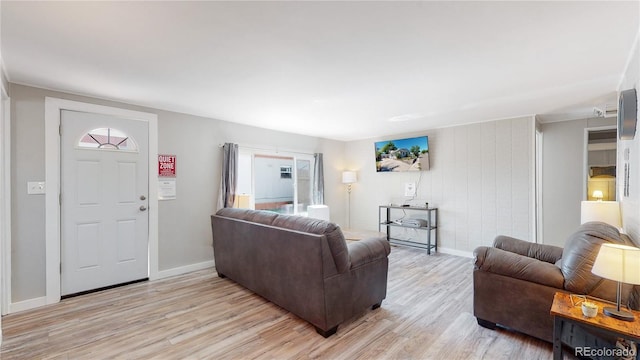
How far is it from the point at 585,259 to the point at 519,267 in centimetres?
A: 41

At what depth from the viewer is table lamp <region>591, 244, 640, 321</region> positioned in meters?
1.38

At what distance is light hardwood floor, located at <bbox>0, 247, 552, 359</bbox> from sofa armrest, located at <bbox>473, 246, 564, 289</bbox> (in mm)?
531

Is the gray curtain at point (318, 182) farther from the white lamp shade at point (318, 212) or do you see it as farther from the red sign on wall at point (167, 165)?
the red sign on wall at point (167, 165)

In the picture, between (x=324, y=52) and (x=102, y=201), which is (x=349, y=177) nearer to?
(x=324, y=52)

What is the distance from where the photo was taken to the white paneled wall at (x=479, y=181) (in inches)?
159

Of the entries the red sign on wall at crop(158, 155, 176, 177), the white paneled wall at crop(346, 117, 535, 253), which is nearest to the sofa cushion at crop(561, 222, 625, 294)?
the white paneled wall at crop(346, 117, 535, 253)

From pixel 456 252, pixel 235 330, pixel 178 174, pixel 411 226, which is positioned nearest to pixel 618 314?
pixel 235 330

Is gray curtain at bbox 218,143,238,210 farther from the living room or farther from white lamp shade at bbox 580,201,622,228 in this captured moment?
white lamp shade at bbox 580,201,622,228

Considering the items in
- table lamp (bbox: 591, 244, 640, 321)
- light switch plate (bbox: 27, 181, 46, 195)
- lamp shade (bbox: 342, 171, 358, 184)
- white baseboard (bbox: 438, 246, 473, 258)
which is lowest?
white baseboard (bbox: 438, 246, 473, 258)

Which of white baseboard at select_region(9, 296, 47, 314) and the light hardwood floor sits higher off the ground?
white baseboard at select_region(9, 296, 47, 314)

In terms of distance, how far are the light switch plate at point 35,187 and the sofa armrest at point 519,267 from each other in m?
4.30

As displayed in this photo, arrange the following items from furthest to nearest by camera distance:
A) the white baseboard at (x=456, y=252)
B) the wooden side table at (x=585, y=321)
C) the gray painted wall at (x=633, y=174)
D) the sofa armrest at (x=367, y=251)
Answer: the white baseboard at (x=456, y=252) → the sofa armrest at (x=367, y=251) → the gray painted wall at (x=633, y=174) → the wooden side table at (x=585, y=321)

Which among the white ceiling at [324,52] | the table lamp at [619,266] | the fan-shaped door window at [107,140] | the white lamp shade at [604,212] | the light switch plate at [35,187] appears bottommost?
the table lamp at [619,266]

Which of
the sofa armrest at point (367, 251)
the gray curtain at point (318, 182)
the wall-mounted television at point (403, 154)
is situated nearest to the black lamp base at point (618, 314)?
the sofa armrest at point (367, 251)
